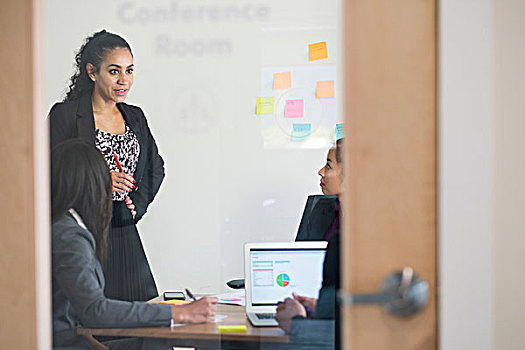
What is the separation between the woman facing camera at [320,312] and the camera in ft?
5.03

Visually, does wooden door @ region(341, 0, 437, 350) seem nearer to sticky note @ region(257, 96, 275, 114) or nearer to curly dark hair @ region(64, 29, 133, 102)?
sticky note @ region(257, 96, 275, 114)

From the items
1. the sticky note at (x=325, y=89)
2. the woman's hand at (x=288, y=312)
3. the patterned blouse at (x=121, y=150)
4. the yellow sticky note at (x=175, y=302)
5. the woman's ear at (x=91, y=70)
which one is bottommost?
the yellow sticky note at (x=175, y=302)

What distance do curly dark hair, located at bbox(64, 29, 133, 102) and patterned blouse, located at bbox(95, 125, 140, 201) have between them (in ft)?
0.56

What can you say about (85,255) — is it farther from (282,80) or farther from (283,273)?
(282,80)

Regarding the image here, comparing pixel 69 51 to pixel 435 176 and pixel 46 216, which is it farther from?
pixel 435 176

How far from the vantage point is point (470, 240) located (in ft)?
3.30

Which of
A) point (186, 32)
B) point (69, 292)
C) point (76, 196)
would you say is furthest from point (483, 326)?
point (186, 32)

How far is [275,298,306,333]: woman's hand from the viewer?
5.33ft

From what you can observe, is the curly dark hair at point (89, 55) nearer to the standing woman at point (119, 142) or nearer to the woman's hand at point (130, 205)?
the standing woman at point (119, 142)

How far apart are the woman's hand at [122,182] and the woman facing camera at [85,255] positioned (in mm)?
34

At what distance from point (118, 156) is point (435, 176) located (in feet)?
4.40

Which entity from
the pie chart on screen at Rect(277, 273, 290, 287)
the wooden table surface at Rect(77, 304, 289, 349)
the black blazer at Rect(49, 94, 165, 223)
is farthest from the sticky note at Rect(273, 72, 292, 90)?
the wooden table surface at Rect(77, 304, 289, 349)

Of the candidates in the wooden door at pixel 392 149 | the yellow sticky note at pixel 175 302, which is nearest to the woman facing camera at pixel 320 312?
the yellow sticky note at pixel 175 302

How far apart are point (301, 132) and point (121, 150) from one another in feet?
2.04
